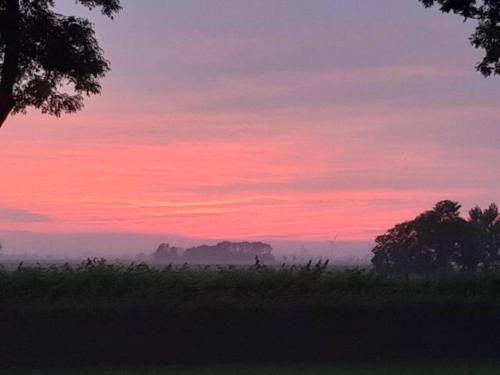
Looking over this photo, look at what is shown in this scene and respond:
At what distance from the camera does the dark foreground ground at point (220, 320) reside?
13305 mm

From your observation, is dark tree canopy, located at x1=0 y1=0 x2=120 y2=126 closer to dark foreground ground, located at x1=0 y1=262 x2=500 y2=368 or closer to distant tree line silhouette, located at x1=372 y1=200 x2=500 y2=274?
dark foreground ground, located at x1=0 y1=262 x2=500 y2=368

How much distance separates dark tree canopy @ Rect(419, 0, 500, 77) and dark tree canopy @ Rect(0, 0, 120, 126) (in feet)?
24.5

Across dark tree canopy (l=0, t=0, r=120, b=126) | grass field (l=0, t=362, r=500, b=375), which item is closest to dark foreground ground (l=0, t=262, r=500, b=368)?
grass field (l=0, t=362, r=500, b=375)

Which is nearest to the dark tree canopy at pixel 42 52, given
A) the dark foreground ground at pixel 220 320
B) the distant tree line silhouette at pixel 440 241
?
the dark foreground ground at pixel 220 320

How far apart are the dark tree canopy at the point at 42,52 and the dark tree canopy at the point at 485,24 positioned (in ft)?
24.5

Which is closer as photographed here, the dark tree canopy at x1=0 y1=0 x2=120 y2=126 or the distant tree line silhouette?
the dark tree canopy at x1=0 y1=0 x2=120 y2=126

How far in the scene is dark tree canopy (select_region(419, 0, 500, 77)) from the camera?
54.2 feet

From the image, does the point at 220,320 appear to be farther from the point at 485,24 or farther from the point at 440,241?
the point at 440,241

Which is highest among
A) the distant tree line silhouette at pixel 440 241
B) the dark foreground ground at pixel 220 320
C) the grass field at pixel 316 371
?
the distant tree line silhouette at pixel 440 241

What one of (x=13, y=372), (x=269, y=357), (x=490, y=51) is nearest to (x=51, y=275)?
(x=13, y=372)

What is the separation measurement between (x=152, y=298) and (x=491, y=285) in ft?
23.8

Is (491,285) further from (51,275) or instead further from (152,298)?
(51,275)

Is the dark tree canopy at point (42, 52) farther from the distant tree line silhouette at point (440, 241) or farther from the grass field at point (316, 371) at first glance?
the distant tree line silhouette at point (440, 241)

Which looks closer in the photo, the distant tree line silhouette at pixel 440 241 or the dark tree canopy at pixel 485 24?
Result: the dark tree canopy at pixel 485 24
